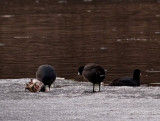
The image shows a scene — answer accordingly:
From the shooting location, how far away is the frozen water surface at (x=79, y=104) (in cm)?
1287

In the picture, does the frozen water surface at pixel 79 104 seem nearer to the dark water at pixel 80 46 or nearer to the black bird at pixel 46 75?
the black bird at pixel 46 75

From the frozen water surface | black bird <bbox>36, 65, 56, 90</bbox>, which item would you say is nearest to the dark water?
black bird <bbox>36, 65, 56, 90</bbox>

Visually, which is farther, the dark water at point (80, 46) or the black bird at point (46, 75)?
the dark water at point (80, 46)

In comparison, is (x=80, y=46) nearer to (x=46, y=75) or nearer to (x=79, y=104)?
(x=46, y=75)

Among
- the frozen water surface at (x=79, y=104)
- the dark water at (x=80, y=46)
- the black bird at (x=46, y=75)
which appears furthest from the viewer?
the dark water at (x=80, y=46)

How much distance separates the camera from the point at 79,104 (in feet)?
47.2

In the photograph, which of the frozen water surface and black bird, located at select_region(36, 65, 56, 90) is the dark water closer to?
black bird, located at select_region(36, 65, 56, 90)

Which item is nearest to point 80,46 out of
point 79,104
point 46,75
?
point 46,75

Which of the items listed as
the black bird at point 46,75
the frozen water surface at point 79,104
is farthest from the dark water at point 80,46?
the frozen water surface at point 79,104

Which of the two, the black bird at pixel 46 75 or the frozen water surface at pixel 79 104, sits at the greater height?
the black bird at pixel 46 75

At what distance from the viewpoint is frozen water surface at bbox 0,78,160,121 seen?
12867 mm

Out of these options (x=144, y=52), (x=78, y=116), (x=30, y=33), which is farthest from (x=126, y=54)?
(x=78, y=116)

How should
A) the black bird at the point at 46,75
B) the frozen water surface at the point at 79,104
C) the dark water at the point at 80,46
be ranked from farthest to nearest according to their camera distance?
the dark water at the point at 80,46 < the black bird at the point at 46,75 < the frozen water surface at the point at 79,104

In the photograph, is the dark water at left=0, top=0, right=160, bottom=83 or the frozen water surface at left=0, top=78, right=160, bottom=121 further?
the dark water at left=0, top=0, right=160, bottom=83
